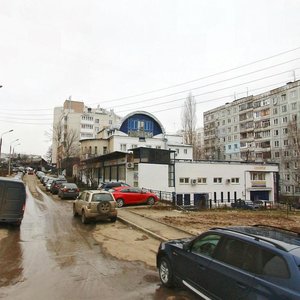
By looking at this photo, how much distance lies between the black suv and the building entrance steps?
5305 mm

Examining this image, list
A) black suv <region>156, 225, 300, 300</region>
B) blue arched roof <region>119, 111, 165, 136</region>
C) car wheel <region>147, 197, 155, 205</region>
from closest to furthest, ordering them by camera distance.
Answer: black suv <region>156, 225, 300, 300</region>, car wheel <region>147, 197, 155, 205</region>, blue arched roof <region>119, 111, 165, 136</region>

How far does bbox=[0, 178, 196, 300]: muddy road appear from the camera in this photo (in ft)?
20.3

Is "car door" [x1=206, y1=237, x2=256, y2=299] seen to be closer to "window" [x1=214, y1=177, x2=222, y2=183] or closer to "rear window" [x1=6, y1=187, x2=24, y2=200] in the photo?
"rear window" [x1=6, y1=187, x2=24, y2=200]

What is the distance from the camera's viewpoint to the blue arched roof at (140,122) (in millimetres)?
49812

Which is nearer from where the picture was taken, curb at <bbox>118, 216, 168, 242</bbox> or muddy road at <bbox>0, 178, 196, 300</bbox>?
muddy road at <bbox>0, 178, 196, 300</bbox>

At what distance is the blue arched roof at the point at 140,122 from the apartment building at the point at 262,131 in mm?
23967

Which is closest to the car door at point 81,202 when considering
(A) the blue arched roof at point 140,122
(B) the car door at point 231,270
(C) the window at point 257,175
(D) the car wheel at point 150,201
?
(D) the car wheel at point 150,201

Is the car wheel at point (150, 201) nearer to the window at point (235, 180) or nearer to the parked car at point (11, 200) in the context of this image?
the parked car at point (11, 200)

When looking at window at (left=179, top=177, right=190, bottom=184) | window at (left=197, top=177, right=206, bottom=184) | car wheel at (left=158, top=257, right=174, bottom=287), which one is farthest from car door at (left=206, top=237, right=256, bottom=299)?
window at (left=197, top=177, right=206, bottom=184)

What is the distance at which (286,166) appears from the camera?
213 feet

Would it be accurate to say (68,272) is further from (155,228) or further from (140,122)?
(140,122)

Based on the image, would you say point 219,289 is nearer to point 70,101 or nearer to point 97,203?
point 97,203

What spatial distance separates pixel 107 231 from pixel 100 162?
2974 cm

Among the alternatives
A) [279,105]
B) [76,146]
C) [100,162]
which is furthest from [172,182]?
[76,146]
